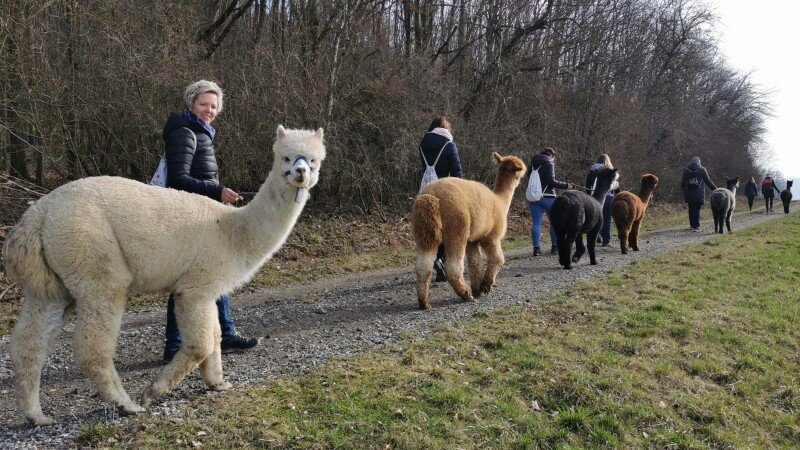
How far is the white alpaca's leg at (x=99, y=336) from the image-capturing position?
346 centimetres

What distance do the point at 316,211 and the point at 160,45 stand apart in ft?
17.1

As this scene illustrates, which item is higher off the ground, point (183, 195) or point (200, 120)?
point (200, 120)

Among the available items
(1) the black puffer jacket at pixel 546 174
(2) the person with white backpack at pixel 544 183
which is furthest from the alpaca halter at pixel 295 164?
(1) the black puffer jacket at pixel 546 174

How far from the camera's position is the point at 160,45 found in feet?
34.2

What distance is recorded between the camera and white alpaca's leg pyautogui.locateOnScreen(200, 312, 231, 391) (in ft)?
13.3

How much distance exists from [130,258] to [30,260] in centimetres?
57

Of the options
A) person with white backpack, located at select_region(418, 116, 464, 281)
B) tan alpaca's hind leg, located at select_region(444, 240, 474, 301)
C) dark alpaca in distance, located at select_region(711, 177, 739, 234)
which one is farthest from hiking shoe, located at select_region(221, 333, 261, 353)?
dark alpaca in distance, located at select_region(711, 177, 739, 234)

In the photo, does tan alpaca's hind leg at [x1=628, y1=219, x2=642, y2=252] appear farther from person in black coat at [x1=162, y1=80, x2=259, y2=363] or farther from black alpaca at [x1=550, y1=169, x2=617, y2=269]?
person in black coat at [x1=162, y1=80, x2=259, y2=363]

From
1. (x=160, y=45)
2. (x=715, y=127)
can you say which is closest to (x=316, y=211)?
(x=160, y=45)

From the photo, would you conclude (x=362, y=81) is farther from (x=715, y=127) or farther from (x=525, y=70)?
(x=715, y=127)

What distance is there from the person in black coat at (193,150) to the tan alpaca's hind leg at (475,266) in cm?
381

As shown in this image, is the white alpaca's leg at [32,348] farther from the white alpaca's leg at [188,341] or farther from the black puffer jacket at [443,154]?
the black puffer jacket at [443,154]

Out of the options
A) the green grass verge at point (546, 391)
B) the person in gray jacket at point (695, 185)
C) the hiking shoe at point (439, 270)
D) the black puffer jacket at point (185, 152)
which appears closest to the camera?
the green grass verge at point (546, 391)

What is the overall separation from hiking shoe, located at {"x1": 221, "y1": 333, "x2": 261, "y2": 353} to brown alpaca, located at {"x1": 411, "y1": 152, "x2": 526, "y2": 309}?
232cm
